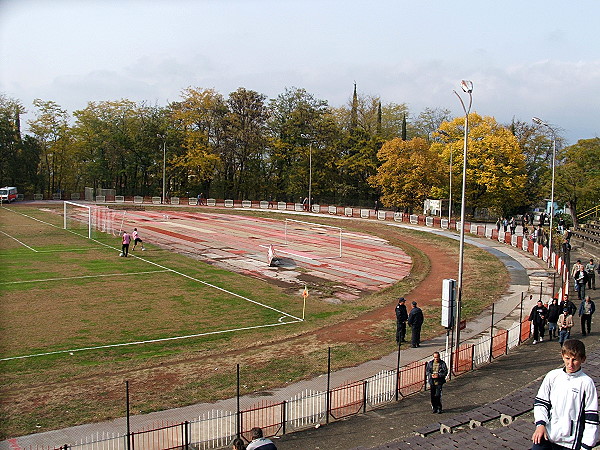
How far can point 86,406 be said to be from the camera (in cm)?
1493

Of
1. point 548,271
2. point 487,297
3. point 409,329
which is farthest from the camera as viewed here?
point 548,271

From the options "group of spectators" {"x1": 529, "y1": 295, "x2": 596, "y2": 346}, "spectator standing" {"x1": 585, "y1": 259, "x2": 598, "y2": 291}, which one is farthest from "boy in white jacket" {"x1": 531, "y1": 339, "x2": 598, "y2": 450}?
"spectator standing" {"x1": 585, "y1": 259, "x2": 598, "y2": 291}

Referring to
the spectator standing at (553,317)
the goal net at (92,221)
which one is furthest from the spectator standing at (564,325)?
the goal net at (92,221)

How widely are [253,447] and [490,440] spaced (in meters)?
5.52

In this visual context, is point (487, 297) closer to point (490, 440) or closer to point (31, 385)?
point (490, 440)

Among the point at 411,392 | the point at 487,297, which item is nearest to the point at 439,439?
the point at 411,392

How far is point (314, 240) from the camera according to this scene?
167 feet

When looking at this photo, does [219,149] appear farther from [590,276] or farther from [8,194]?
[590,276]

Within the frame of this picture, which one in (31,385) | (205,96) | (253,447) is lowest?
(31,385)

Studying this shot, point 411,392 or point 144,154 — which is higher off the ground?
point 144,154

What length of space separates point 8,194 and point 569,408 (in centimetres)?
8687

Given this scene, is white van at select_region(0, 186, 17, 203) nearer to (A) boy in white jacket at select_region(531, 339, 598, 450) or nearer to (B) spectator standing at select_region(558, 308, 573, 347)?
(B) spectator standing at select_region(558, 308, 573, 347)

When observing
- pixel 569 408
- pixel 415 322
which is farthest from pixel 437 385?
pixel 569 408

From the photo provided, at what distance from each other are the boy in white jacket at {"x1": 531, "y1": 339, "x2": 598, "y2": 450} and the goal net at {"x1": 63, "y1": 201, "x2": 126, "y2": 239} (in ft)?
159
